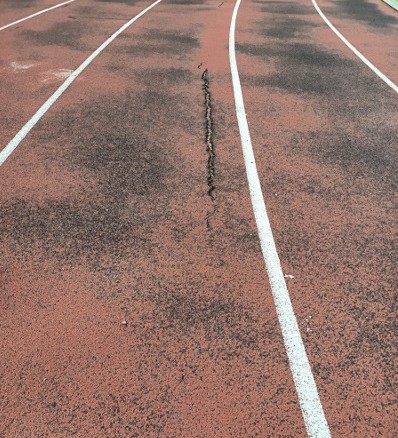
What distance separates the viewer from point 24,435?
3.01 m

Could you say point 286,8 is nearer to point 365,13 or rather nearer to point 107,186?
point 365,13

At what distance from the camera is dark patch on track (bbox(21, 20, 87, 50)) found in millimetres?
10852

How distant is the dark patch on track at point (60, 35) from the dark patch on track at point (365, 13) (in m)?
9.19

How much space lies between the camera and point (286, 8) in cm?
1670

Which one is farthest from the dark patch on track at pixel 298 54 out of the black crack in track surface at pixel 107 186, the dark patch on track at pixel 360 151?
the black crack in track surface at pixel 107 186

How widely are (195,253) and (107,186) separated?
5.42 ft

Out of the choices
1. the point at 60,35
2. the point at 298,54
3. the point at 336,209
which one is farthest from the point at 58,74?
the point at 336,209

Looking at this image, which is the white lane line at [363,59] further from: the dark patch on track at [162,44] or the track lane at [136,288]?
the track lane at [136,288]

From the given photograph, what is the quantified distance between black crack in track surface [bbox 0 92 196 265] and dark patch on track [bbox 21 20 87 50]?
3817 mm

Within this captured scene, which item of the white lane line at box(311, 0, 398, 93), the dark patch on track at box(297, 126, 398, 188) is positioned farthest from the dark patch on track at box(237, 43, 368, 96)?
the dark patch on track at box(297, 126, 398, 188)

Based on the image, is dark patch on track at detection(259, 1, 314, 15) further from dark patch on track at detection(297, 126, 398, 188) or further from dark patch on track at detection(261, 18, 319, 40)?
dark patch on track at detection(297, 126, 398, 188)

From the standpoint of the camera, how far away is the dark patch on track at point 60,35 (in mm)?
10852

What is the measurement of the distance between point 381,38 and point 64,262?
40.0 ft

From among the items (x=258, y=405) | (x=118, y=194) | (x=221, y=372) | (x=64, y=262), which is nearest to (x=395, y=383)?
(x=258, y=405)
